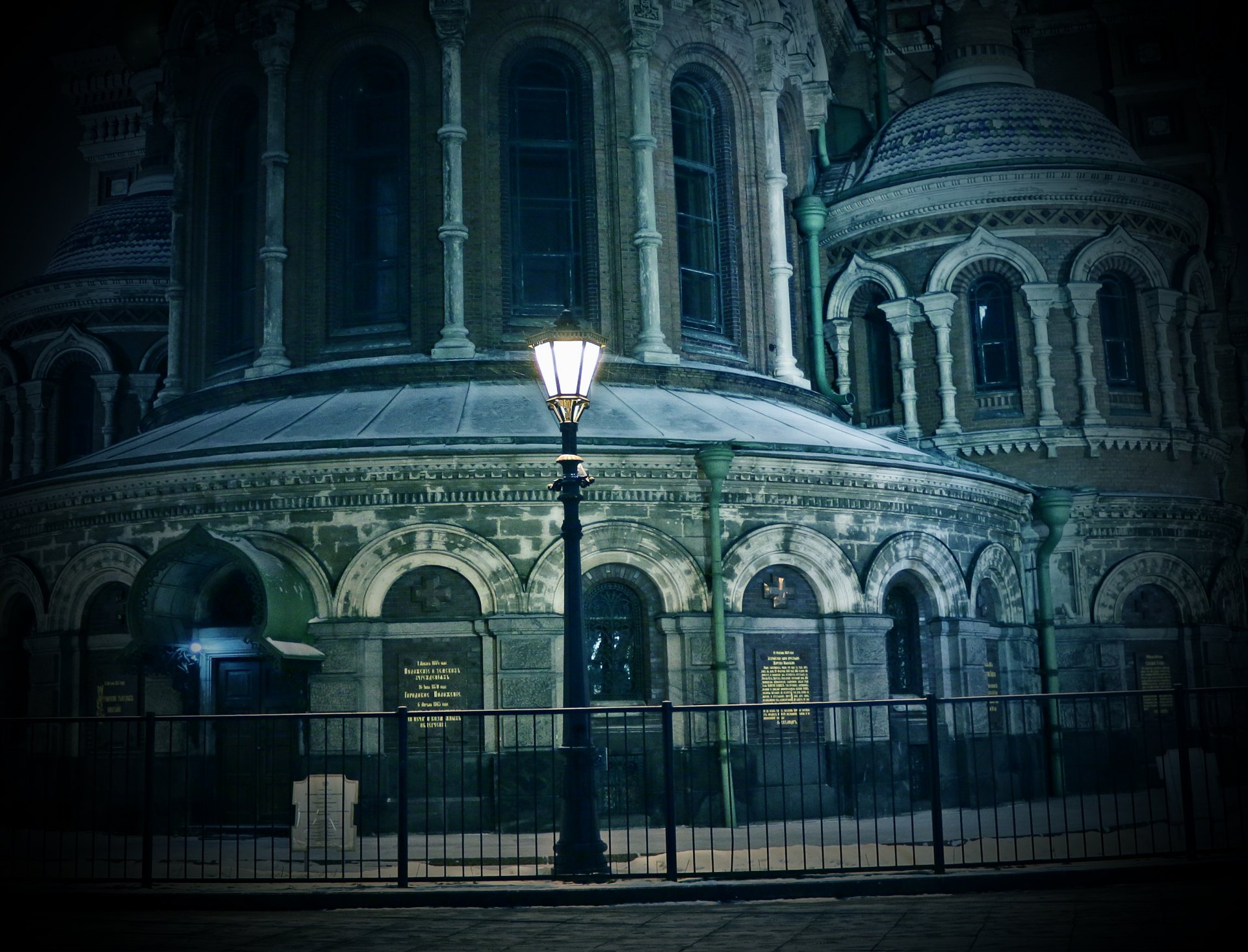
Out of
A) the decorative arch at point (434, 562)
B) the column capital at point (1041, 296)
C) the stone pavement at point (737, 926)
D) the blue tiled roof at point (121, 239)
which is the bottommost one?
the stone pavement at point (737, 926)

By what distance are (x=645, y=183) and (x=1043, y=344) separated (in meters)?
8.40

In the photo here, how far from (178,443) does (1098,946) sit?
15449mm

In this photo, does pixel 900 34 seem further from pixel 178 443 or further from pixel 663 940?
pixel 663 940

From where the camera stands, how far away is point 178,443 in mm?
20969

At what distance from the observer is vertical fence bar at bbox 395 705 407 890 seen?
480 inches

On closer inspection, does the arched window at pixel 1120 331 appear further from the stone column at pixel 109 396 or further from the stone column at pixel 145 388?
the stone column at pixel 109 396

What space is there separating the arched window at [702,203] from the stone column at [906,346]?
4517 millimetres

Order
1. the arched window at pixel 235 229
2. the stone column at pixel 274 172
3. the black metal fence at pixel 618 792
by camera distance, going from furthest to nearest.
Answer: the arched window at pixel 235 229 → the stone column at pixel 274 172 → the black metal fence at pixel 618 792

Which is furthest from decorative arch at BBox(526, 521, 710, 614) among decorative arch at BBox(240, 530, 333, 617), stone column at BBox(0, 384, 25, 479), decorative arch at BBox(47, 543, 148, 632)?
stone column at BBox(0, 384, 25, 479)

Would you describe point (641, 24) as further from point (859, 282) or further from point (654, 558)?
point (654, 558)

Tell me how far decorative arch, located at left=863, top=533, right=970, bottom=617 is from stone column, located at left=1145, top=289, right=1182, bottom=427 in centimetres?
782


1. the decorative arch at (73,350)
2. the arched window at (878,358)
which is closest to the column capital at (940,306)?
the arched window at (878,358)

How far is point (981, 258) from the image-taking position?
2698 centimetres

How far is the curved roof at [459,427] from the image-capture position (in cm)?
1889
